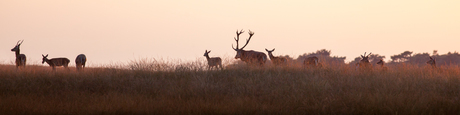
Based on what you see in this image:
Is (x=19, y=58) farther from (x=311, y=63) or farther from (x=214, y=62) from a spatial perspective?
(x=311, y=63)

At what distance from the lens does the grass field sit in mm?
8180

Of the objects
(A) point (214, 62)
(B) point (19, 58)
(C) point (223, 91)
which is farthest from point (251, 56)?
(B) point (19, 58)

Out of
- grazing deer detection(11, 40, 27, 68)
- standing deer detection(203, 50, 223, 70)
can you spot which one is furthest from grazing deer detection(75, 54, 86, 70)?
standing deer detection(203, 50, 223, 70)

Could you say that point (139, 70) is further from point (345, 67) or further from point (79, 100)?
point (345, 67)

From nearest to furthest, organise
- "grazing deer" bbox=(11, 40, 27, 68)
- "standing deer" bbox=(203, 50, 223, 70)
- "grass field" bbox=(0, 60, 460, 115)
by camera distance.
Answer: "grass field" bbox=(0, 60, 460, 115), "standing deer" bbox=(203, 50, 223, 70), "grazing deer" bbox=(11, 40, 27, 68)

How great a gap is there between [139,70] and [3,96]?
4.68 meters

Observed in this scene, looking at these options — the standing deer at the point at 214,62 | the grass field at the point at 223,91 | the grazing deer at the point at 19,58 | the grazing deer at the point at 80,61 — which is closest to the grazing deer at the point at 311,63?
the grass field at the point at 223,91

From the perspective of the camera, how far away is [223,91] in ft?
35.9

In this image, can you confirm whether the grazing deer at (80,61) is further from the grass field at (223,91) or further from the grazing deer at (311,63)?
the grazing deer at (311,63)

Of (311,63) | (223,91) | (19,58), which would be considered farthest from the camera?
(19,58)

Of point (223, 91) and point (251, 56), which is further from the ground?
point (251, 56)

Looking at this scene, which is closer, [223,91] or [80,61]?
[223,91]

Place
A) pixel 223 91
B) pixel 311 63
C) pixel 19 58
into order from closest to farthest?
pixel 223 91 < pixel 311 63 < pixel 19 58

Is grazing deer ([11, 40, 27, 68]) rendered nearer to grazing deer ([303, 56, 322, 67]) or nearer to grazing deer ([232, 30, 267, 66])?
grazing deer ([232, 30, 267, 66])
